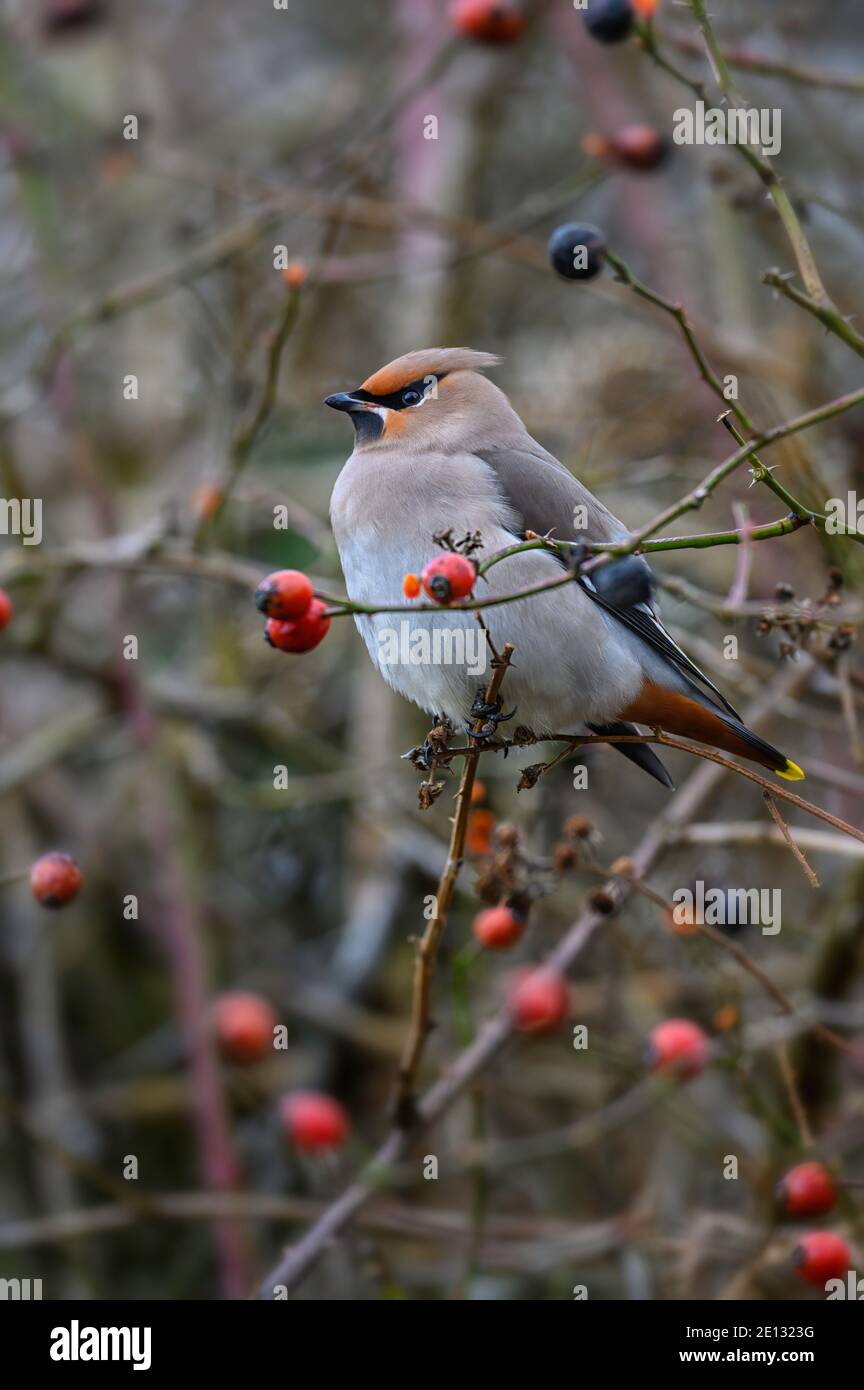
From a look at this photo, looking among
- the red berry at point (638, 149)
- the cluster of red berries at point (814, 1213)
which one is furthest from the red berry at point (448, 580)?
the red berry at point (638, 149)

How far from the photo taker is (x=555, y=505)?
10.7 ft

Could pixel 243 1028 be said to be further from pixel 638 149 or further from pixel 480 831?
pixel 638 149

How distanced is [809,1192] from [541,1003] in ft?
2.11

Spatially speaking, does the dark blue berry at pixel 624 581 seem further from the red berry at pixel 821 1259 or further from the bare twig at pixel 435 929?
the red berry at pixel 821 1259

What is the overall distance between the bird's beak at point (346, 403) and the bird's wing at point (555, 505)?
1.26ft

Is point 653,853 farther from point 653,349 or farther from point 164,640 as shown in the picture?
point 164,640

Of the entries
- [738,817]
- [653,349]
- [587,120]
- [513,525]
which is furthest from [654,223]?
[513,525]

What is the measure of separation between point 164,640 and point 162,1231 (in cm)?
218

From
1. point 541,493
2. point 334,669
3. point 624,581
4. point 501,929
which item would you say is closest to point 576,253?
point 624,581

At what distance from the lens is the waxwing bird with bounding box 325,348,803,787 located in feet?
10.0

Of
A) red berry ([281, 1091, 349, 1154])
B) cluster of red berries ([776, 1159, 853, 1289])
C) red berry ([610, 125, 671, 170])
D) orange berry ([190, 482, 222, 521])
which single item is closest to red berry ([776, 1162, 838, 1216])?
cluster of red berries ([776, 1159, 853, 1289])

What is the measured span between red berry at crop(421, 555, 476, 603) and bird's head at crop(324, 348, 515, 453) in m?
0.89

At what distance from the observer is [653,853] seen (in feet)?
11.0

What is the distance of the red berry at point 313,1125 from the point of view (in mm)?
3930
